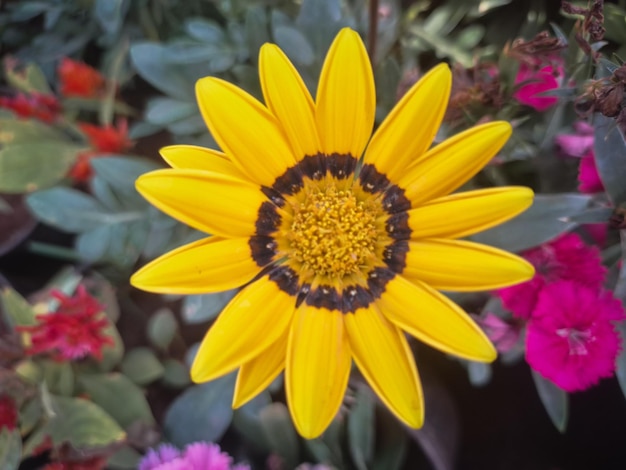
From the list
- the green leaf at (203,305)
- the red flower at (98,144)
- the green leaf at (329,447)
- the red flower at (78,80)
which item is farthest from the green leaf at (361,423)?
the red flower at (78,80)

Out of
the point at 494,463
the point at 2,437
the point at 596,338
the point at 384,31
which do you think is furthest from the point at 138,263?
the point at 596,338

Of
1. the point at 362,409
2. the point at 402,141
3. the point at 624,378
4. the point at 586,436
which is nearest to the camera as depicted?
the point at 402,141

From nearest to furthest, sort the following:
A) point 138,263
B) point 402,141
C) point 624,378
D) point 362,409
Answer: point 402,141, point 624,378, point 362,409, point 138,263

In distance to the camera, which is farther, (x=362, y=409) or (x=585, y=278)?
(x=362, y=409)

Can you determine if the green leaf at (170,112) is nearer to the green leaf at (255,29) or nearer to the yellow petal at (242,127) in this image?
the green leaf at (255,29)

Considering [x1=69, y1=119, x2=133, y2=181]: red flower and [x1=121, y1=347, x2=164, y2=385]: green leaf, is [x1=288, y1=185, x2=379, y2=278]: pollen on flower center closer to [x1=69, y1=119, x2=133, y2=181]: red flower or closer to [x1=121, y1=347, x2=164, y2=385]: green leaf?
[x1=121, y1=347, x2=164, y2=385]: green leaf

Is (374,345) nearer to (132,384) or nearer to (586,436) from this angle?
(132,384)

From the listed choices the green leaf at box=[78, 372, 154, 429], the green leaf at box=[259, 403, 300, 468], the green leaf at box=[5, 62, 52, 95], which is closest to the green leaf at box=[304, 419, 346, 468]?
the green leaf at box=[259, 403, 300, 468]
